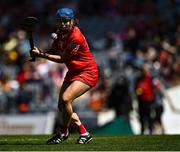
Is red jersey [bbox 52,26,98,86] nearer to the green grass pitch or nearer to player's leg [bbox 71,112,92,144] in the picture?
player's leg [bbox 71,112,92,144]

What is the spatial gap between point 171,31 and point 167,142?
12.2m

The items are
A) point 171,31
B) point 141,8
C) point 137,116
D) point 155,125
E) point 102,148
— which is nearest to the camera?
point 102,148

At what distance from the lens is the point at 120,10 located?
95.0 ft

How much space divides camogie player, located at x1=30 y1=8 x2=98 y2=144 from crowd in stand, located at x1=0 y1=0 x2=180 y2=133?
8.18 meters

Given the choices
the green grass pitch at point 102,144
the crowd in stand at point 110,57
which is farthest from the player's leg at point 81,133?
the crowd in stand at point 110,57

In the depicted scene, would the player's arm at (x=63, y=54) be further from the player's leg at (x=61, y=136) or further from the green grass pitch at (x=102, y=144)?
the green grass pitch at (x=102, y=144)

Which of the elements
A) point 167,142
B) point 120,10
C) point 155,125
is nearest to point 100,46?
point 120,10

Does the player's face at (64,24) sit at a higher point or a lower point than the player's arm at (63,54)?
higher

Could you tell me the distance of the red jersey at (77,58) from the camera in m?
13.7

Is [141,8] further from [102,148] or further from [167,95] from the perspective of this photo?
[102,148]

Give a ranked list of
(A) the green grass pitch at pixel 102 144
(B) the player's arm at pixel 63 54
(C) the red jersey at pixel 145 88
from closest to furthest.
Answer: (A) the green grass pitch at pixel 102 144 → (B) the player's arm at pixel 63 54 → (C) the red jersey at pixel 145 88

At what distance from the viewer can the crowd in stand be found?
78.5 ft

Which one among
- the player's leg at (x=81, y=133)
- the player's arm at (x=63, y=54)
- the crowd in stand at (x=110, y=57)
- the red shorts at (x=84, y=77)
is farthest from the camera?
the crowd in stand at (x=110, y=57)

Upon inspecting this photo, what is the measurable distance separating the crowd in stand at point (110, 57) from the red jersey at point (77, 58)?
8.16 metres
